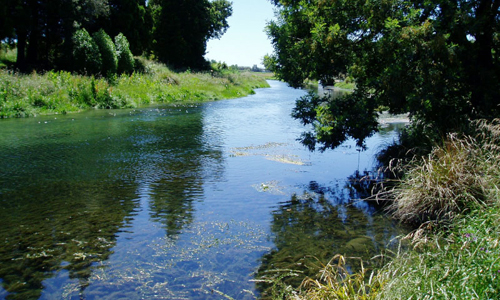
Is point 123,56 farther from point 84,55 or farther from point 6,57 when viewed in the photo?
point 6,57

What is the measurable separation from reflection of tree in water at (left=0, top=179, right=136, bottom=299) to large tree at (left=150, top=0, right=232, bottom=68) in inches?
1839

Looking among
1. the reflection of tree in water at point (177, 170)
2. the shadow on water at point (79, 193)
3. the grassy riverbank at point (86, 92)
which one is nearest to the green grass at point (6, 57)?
the grassy riverbank at point (86, 92)

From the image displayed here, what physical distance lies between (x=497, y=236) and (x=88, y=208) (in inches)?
271

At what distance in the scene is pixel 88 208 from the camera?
7.84 m

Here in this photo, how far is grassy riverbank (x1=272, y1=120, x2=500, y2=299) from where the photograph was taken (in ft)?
12.7

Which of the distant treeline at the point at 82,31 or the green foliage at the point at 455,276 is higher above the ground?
the distant treeline at the point at 82,31

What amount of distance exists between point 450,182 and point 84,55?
2885cm

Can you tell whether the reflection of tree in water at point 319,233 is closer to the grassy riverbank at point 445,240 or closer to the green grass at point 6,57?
the grassy riverbank at point 445,240

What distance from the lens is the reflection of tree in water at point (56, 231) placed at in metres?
5.32

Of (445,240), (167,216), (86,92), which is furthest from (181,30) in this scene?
(445,240)

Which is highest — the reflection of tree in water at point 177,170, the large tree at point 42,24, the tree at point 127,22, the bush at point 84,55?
the tree at point 127,22

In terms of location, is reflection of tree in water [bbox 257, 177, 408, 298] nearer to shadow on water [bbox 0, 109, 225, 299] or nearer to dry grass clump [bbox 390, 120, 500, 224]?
dry grass clump [bbox 390, 120, 500, 224]

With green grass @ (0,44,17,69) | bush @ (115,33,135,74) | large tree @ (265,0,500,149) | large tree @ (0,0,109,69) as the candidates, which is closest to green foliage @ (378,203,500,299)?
large tree @ (265,0,500,149)

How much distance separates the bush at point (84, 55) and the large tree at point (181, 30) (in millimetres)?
23087
